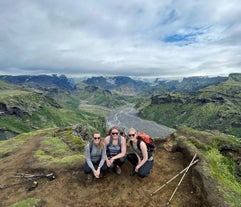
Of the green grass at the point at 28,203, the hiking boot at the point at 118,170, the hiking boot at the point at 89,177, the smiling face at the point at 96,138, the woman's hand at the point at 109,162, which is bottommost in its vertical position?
the green grass at the point at 28,203

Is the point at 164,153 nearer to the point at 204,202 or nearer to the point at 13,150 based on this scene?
the point at 204,202

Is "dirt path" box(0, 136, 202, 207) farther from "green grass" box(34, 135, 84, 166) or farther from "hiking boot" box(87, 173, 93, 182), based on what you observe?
"green grass" box(34, 135, 84, 166)

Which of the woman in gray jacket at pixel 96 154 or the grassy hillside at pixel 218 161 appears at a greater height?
the woman in gray jacket at pixel 96 154

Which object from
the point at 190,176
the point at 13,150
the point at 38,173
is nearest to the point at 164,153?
the point at 190,176

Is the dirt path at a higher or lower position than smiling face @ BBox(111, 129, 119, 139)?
lower

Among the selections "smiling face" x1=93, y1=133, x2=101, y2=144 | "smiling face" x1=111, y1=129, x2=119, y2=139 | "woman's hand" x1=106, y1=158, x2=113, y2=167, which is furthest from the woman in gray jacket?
"smiling face" x1=111, y1=129, x2=119, y2=139

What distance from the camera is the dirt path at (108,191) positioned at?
1875 centimetres

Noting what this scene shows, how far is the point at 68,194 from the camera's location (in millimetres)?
20344

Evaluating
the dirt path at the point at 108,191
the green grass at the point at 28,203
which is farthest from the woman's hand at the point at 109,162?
the green grass at the point at 28,203

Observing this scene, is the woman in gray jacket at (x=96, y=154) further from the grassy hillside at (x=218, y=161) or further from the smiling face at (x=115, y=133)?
the grassy hillside at (x=218, y=161)

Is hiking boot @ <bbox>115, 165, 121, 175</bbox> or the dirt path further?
hiking boot @ <bbox>115, 165, 121, 175</bbox>

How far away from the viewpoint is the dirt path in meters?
18.8

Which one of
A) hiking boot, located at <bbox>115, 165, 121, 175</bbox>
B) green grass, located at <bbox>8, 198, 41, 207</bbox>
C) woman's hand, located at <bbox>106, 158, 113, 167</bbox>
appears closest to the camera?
green grass, located at <bbox>8, 198, 41, 207</bbox>

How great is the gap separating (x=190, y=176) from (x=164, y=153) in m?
7.63
